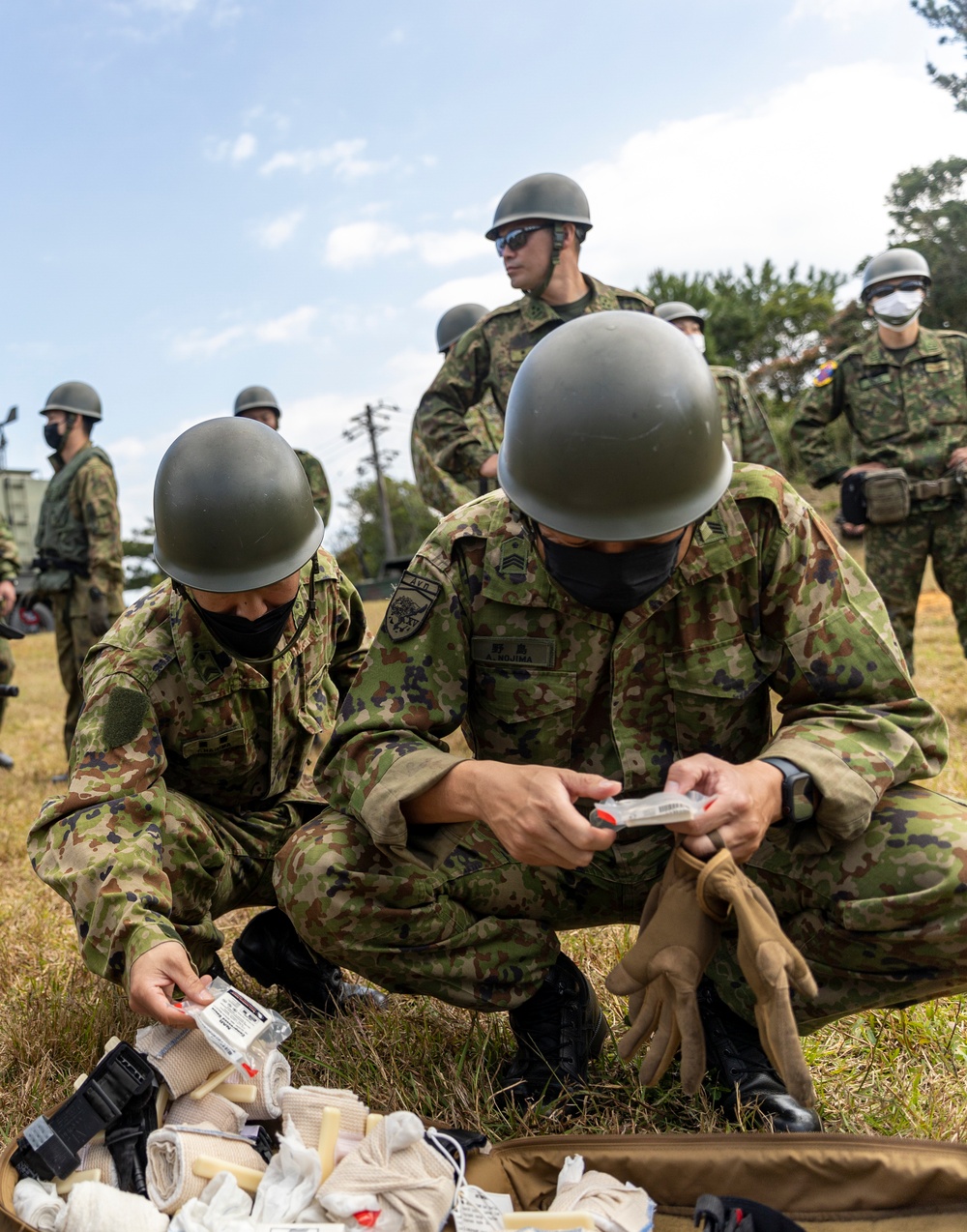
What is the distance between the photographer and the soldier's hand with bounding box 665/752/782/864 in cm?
181

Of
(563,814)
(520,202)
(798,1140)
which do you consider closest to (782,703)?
(563,814)

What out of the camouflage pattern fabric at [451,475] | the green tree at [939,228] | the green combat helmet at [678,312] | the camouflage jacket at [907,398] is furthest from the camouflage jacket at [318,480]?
the green tree at [939,228]

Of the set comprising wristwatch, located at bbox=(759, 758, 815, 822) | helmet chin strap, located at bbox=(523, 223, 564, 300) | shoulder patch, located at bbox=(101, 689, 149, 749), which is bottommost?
wristwatch, located at bbox=(759, 758, 815, 822)

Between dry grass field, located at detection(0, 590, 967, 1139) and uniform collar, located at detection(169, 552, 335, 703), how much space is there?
825 mm

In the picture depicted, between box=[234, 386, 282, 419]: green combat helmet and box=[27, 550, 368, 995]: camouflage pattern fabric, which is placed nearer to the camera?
box=[27, 550, 368, 995]: camouflage pattern fabric

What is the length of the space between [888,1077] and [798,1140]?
1.77 ft

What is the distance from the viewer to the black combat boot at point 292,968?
9.05 feet

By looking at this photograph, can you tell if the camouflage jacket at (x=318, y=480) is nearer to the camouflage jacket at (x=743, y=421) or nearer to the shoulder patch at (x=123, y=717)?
the camouflage jacket at (x=743, y=421)

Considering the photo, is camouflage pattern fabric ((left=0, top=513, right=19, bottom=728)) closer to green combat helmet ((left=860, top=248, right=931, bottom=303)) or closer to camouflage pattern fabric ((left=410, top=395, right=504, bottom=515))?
camouflage pattern fabric ((left=410, top=395, right=504, bottom=515))

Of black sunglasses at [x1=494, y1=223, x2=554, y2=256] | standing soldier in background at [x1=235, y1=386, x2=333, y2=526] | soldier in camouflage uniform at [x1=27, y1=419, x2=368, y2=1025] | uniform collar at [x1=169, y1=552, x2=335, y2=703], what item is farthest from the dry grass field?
standing soldier in background at [x1=235, y1=386, x2=333, y2=526]

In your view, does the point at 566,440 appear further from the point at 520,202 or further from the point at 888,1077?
the point at 520,202

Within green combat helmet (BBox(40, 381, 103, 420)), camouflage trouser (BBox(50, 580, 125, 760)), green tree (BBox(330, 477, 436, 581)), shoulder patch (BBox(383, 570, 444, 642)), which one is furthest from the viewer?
green tree (BBox(330, 477, 436, 581))

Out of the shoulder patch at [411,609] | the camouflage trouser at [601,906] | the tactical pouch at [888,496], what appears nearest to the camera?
the camouflage trouser at [601,906]

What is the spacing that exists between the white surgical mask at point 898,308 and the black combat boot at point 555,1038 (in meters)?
4.97
